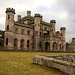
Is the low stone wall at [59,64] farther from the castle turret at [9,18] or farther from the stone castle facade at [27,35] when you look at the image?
the castle turret at [9,18]

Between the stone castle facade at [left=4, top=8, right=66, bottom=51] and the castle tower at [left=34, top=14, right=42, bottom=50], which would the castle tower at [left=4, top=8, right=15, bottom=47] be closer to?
the stone castle facade at [left=4, top=8, right=66, bottom=51]

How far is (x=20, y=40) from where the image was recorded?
40469mm

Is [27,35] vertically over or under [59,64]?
over

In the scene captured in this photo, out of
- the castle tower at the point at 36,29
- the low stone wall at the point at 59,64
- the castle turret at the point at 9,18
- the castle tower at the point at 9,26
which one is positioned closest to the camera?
the low stone wall at the point at 59,64

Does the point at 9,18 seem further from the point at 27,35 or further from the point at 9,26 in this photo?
the point at 27,35

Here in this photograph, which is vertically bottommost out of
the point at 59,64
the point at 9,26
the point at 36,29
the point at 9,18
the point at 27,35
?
the point at 59,64

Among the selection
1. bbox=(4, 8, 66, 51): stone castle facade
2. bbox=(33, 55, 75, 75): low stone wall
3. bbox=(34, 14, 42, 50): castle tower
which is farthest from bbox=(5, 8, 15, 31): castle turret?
bbox=(33, 55, 75, 75): low stone wall

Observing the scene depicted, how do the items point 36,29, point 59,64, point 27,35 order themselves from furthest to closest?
point 36,29 → point 27,35 → point 59,64

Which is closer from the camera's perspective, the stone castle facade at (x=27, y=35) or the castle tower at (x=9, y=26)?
the castle tower at (x=9, y=26)

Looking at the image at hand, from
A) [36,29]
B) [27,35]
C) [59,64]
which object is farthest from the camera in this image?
[36,29]

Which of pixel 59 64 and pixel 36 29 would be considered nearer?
pixel 59 64

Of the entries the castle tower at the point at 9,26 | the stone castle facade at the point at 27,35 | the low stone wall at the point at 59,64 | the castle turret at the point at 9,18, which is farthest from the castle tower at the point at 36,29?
the low stone wall at the point at 59,64

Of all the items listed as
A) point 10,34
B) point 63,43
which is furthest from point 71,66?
point 63,43

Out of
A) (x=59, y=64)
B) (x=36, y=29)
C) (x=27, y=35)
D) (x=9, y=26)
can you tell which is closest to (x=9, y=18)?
(x=9, y=26)
